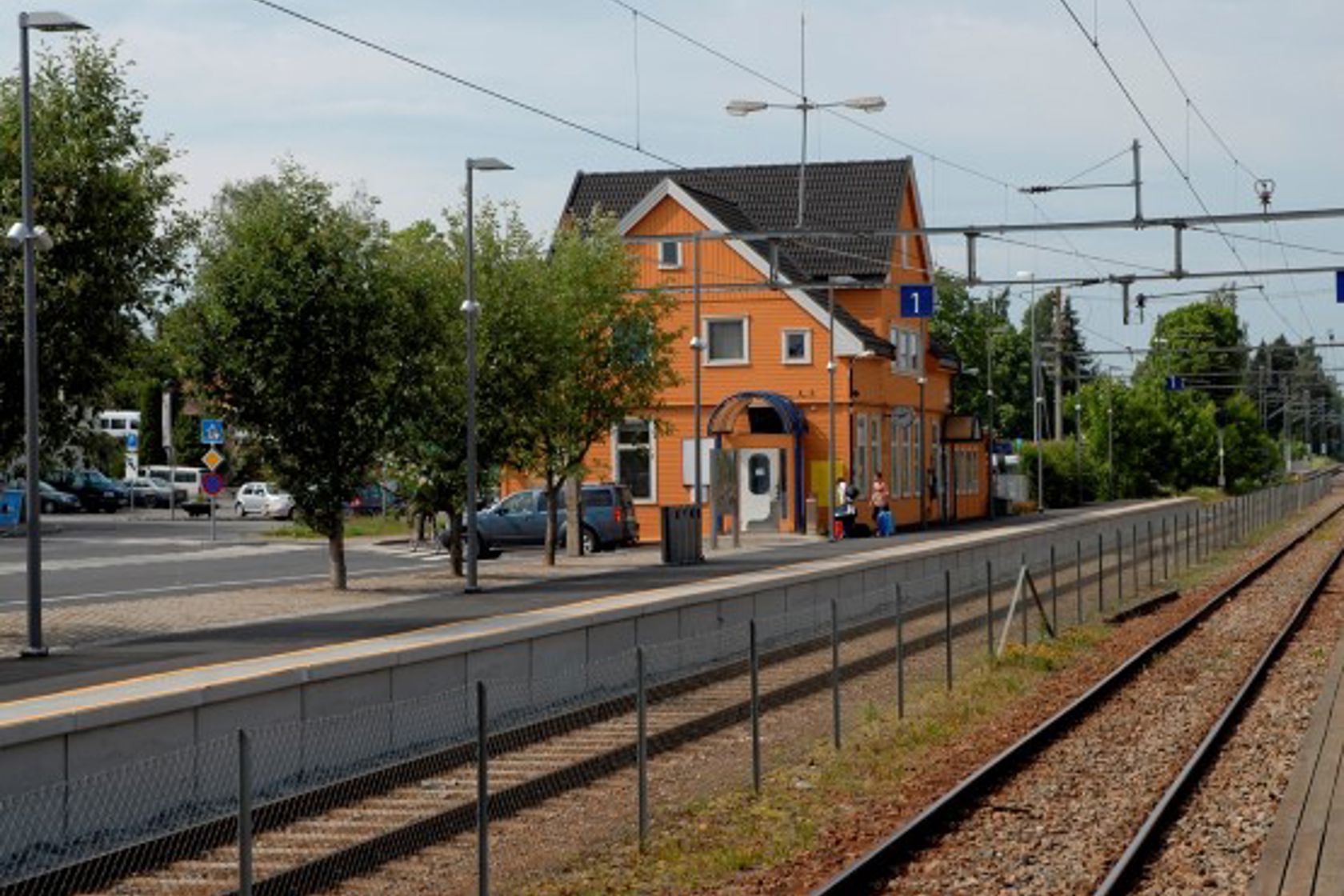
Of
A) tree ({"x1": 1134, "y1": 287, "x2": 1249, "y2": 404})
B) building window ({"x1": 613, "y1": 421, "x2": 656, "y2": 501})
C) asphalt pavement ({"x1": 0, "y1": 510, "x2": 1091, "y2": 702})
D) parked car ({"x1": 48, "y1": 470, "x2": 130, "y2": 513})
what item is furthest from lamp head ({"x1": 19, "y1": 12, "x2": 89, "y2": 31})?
tree ({"x1": 1134, "y1": 287, "x2": 1249, "y2": 404})

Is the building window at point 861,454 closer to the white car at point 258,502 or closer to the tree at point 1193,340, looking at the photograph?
the white car at point 258,502

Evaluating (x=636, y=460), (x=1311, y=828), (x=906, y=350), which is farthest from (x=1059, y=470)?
(x=1311, y=828)

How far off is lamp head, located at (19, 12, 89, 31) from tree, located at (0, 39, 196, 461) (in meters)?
3.74

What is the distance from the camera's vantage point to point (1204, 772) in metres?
17.0

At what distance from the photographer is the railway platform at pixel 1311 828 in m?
11.7

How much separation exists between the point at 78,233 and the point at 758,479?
39.2m

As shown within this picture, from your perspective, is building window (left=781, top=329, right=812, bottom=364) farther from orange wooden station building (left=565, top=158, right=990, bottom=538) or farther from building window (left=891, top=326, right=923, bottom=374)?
building window (left=891, top=326, right=923, bottom=374)

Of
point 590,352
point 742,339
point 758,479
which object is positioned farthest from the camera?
point 742,339

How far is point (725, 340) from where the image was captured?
63750 millimetres

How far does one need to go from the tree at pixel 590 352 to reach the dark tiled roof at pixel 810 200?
1968cm

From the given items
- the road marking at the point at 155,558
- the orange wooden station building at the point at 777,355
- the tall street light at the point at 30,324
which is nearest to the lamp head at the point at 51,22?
the tall street light at the point at 30,324

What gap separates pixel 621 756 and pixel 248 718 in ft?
10.2

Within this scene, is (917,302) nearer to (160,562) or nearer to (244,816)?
(160,562)

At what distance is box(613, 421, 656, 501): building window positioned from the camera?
2440 inches
